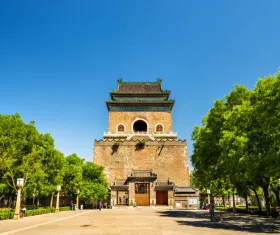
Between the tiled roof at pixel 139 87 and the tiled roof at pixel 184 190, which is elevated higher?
the tiled roof at pixel 139 87

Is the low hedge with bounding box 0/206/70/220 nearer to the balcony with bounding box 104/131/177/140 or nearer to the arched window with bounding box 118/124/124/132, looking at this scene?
the balcony with bounding box 104/131/177/140

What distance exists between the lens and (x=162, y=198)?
148 feet

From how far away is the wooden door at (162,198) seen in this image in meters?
45.0

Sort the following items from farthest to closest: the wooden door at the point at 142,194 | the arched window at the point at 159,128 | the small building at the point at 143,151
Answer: the arched window at the point at 159,128, the small building at the point at 143,151, the wooden door at the point at 142,194

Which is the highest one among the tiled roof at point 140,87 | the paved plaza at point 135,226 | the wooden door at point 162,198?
the tiled roof at point 140,87

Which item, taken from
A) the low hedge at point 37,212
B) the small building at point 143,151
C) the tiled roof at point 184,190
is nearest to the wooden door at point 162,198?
the small building at point 143,151

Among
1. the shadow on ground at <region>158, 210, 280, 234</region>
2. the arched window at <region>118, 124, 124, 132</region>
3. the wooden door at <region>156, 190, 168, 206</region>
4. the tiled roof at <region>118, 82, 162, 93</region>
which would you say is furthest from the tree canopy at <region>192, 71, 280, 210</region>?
the tiled roof at <region>118, 82, 162, 93</region>

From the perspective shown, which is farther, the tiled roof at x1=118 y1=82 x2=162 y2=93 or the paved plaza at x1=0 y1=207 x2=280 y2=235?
the tiled roof at x1=118 y1=82 x2=162 y2=93

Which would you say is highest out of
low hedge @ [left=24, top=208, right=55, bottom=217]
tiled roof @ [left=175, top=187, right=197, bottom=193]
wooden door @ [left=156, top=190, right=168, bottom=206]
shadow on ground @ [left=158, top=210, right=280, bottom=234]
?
tiled roof @ [left=175, top=187, right=197, bottom=193]

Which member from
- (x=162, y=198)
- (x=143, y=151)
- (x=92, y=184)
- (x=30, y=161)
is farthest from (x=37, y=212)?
(x=143, y=151)

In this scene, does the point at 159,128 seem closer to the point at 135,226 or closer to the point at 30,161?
Result: the point at 30,161

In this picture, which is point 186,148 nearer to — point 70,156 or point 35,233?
A: point 70,156

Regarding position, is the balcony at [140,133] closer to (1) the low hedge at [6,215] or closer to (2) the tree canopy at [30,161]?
(2) the tree canopy at [30,161]

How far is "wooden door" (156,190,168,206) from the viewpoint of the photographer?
44969mm
